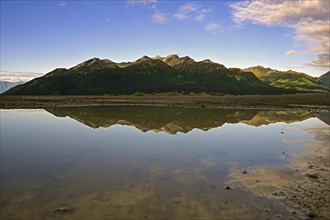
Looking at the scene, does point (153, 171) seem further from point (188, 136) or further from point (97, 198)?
point (188, 136)

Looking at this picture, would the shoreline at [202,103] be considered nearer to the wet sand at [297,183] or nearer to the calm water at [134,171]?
the calm water at [134,171]

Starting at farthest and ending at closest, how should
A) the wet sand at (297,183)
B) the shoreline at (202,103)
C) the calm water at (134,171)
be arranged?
the shoreline at (202,103) → the wet sand at (297,183) → the calm water at (134,171)

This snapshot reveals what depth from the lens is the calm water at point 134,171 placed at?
991 cm

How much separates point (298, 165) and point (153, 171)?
26.7 feet

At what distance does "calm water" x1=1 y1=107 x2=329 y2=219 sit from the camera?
32.5 ft

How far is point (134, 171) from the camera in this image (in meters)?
14.6

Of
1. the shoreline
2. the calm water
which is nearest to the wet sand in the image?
the calm water

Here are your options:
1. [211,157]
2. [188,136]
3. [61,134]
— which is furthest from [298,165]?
[61,134]

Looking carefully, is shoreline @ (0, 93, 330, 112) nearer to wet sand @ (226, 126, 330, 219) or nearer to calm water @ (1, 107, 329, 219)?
calm water @ (1, 107, 329, 219)

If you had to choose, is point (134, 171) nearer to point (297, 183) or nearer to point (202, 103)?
point (297, 183)

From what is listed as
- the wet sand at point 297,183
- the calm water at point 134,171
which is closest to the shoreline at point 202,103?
the calm water at point 134,171

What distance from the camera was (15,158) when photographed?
1642 centimetres

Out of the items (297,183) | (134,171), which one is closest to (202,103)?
(134,171)

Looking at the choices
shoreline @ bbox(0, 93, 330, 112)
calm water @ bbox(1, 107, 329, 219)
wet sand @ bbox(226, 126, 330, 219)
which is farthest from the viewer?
shoreline @ bbox(0, 93, 330, 112)
